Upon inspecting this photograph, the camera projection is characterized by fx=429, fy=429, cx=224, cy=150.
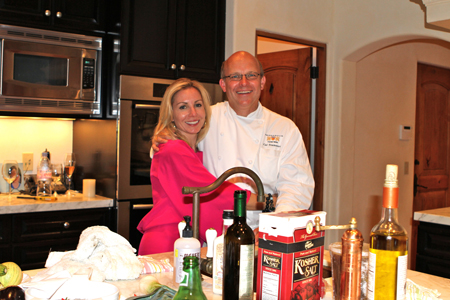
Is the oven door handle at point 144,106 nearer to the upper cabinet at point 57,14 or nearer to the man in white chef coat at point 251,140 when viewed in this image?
the upper cabinet at point 57,14

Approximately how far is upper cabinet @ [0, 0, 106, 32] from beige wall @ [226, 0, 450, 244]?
3.24 feet

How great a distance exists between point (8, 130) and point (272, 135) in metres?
2.11

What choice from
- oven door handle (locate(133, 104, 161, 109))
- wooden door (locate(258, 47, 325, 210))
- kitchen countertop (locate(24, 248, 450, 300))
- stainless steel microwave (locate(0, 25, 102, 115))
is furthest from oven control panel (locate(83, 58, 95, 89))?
kitchen countertop (locate(24, 248, 450, 300))

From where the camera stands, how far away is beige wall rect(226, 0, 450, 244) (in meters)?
3.34

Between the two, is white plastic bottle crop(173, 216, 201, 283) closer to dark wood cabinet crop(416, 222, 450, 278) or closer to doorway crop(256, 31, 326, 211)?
dark wood cabinet crop(416, 222, 450, 278)

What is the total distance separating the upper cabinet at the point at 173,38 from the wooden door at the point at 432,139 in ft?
9.04

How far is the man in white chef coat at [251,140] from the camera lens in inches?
85.5

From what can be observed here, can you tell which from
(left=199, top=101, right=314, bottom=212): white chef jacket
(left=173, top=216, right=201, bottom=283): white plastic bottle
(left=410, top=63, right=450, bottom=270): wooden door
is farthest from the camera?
(left=410, top=63, right=450, bottom=270): wooden door

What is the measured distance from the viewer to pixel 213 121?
228 centimetres

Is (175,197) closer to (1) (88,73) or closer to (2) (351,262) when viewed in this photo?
(2) (351,262)

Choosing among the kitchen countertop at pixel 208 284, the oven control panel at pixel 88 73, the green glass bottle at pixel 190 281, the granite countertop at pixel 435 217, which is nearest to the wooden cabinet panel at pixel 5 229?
the oven control panel at pixel 88 73

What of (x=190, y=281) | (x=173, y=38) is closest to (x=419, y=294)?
(x=190, y=281)

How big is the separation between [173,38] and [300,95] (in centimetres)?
133

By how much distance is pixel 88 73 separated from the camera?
9.96 ft
